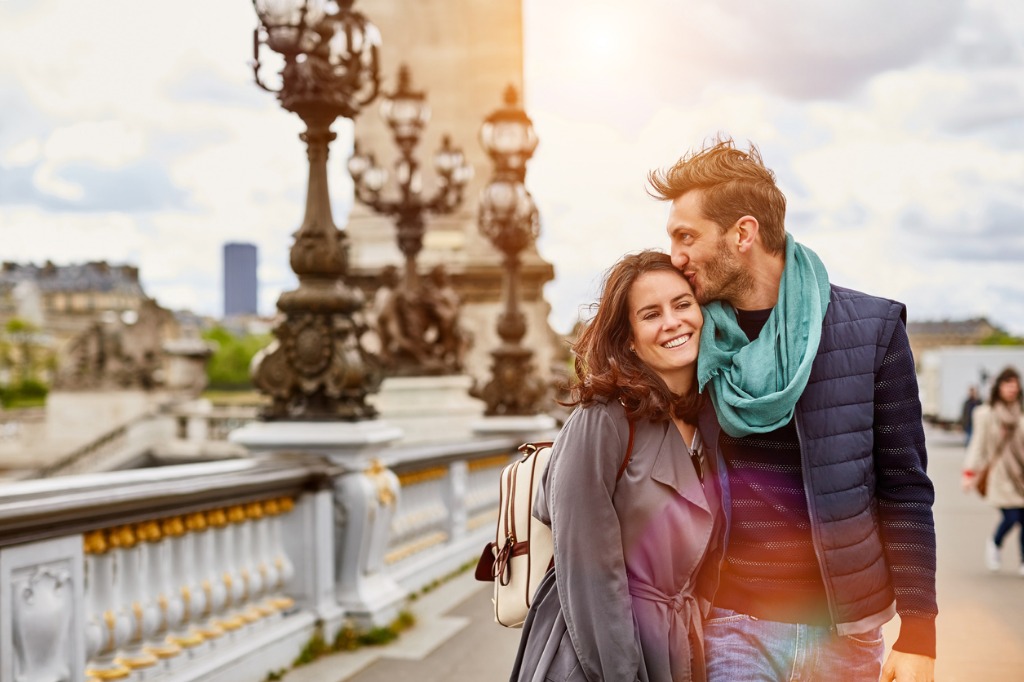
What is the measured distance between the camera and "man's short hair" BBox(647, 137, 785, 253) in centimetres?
300

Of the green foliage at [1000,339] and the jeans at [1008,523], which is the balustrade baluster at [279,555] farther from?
the green foliage at [1000,339]

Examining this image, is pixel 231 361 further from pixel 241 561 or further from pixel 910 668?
pixel 910 668

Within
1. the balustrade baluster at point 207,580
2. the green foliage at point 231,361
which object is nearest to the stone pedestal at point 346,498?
the balustrade baluster at point 207,580

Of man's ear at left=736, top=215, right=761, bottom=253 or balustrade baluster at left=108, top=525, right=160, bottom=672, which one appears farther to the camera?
balustrade baluster at left=108, top=525, right=160, bottom=672

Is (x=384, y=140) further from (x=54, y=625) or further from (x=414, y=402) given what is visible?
(x=54, y=625)

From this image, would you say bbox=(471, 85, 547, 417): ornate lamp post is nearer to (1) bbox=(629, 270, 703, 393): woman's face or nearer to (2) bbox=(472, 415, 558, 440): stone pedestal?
(2) bbox=(472, 415, 558, 440): stone pedestal

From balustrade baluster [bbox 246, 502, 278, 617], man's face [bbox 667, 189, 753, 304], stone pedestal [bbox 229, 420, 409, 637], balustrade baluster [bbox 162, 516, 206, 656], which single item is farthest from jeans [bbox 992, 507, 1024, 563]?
man's face [bbox 667, 189, 753, 304]

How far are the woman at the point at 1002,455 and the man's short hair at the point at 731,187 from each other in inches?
377

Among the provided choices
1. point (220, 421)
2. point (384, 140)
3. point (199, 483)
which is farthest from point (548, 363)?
point (199, 483)

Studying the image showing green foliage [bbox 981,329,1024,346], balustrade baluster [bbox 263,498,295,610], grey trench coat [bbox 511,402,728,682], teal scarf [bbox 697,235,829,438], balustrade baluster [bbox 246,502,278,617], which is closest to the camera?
grey trench coat [bbox 511,402,728,682]

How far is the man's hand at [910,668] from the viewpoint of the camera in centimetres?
294

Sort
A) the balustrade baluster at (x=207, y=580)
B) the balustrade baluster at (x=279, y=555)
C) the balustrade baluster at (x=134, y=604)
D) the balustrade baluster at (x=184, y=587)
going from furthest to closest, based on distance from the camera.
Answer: the balustrade baluster at (x=279, y=555) < the balustrade baluster at (x=207, y=580) < the balustrade baluster at (x=184, y=587) < the balustrade baluster at (x=134, y=604)

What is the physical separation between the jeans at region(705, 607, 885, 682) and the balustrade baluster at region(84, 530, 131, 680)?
3144 millimetres

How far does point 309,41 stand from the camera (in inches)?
319
